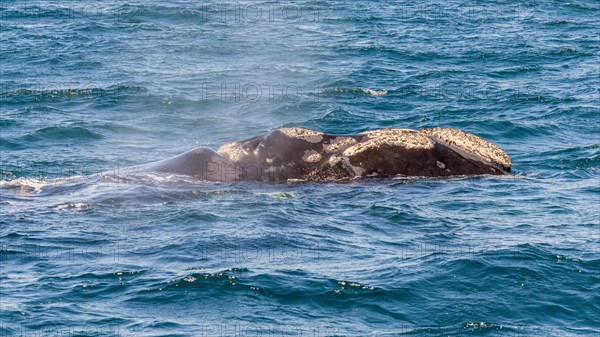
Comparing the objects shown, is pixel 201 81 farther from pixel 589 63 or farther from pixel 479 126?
pixel 589 63

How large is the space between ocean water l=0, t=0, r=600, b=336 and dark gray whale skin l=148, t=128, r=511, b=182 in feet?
1.15

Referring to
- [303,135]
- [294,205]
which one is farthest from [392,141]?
[294,205]

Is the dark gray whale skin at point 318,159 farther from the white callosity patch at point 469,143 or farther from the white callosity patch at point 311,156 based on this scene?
the white callosity patch at point 469,143

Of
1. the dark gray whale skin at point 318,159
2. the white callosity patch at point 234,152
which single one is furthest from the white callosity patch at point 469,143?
the white callosity patch at point 234,152

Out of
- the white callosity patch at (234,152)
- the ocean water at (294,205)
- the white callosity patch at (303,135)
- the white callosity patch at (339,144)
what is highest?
the white callosity patch at (303,135)

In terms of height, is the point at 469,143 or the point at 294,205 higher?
the point at 469,143

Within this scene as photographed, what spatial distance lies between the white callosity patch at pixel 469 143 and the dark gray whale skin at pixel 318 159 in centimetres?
53

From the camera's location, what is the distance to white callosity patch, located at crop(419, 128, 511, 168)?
66.9 feet

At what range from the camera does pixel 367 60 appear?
35.9m

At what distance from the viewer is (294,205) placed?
1797 centimetres

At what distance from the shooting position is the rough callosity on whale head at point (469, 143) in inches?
803

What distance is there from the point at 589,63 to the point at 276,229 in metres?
21.4

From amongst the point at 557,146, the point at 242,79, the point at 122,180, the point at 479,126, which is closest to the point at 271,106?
the point at 242,79

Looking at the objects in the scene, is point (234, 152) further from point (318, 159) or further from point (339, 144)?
point (339, 144)
